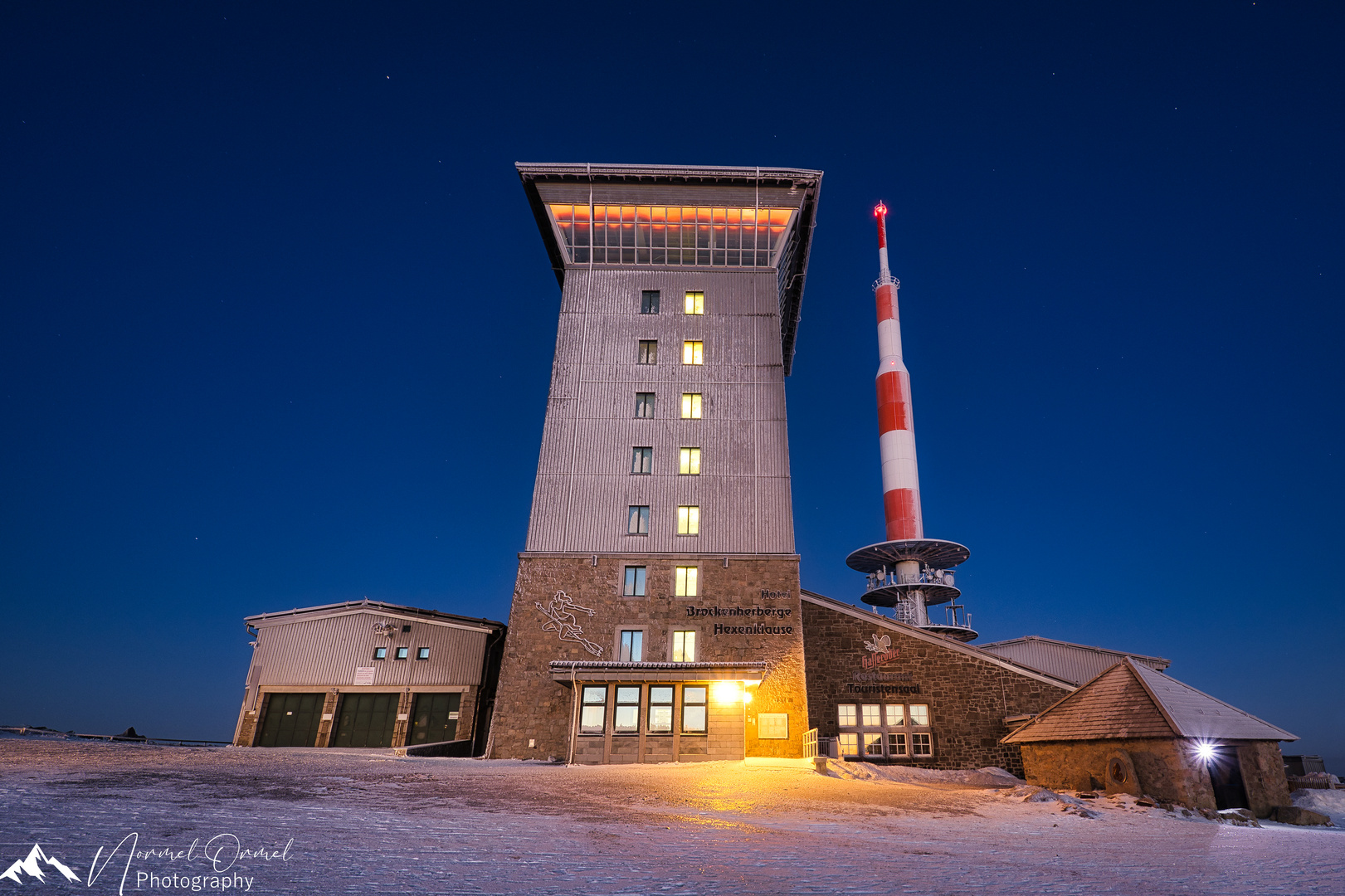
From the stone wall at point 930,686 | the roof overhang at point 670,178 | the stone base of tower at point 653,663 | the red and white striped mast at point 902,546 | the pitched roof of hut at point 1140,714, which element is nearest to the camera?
the pitched roof of hut at point 1140,714

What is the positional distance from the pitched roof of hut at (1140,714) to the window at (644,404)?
17.0 meters

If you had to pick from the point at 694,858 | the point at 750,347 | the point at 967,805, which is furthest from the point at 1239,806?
the point at 750,347

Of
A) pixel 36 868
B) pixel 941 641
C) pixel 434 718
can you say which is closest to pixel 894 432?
pixel 941 641

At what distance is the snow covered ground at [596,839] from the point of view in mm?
5551

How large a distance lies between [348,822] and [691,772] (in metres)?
10.6

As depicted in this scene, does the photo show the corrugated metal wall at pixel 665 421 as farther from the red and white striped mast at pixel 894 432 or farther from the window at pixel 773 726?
the red and white striped mast at pixel 894 432

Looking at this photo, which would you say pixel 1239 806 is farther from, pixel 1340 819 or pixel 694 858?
pixel 694 858

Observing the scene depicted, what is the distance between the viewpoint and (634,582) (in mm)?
26359

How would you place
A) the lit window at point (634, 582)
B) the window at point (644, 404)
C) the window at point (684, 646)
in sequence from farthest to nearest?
the window at point (644, 404) < the lit window at point (634, 582) < the window at point (684, 646)

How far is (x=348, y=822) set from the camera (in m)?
7.78

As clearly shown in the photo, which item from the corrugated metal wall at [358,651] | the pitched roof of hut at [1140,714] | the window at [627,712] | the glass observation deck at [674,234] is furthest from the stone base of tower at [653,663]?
the glass observation deck at [674,234]

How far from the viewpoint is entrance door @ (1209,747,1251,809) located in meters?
15.7

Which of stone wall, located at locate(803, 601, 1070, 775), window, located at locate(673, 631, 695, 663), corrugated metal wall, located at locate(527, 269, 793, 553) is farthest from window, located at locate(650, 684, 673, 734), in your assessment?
stone wall, located at locate(803, 601, 1070, 775)

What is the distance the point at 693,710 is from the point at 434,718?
13737mm
